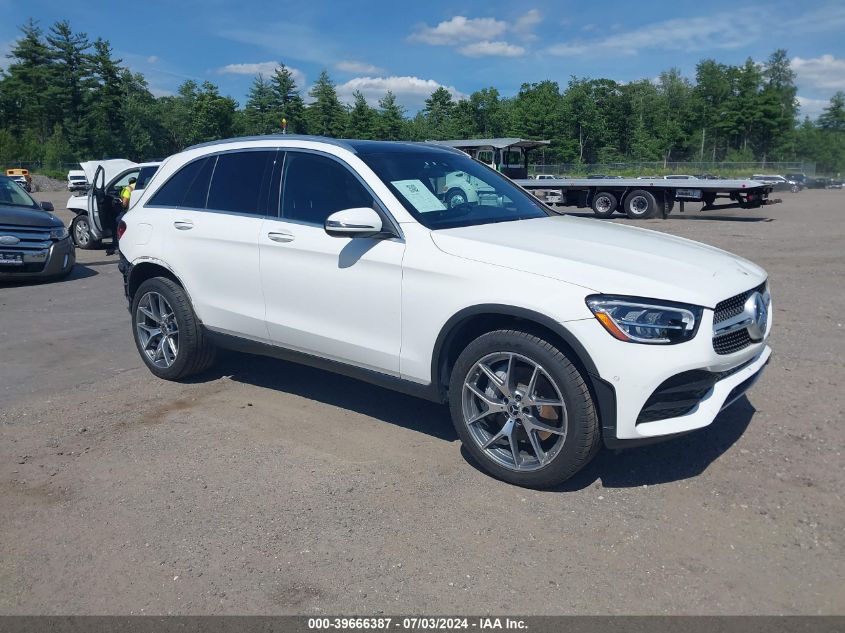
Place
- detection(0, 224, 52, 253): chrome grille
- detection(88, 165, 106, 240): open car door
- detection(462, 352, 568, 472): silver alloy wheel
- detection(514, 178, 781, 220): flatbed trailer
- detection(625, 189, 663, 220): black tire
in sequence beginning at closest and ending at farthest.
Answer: detection(462, 352, 568, 472): silver alloy wheel
detection(0, 224, 52, 253): chrome grille
detection(88, 165, 106, 240): open car door
detection(514, 178, 781, 220): flatbed trailer
detection(625, 189, 663, 220): black tire

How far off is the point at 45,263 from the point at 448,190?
8.51m

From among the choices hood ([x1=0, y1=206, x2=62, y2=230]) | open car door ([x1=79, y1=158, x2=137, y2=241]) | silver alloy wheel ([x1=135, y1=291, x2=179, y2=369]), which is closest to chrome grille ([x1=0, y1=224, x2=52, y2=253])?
hood ([x1=0, y1=206, x2=62, y2=230])

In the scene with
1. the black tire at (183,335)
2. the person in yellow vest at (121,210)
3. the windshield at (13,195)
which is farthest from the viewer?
the person in yellow vest at (121,210)

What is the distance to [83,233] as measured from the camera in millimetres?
15445

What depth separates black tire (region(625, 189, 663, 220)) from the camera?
22.1m

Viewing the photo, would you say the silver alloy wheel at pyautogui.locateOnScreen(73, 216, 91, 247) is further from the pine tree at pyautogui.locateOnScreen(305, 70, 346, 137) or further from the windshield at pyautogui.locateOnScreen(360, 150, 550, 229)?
the pine tree at pyautogui.locateOnScreen(305, 70, 346, 137)

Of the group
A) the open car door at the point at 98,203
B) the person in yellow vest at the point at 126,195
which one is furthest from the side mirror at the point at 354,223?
the person in yellow vest at the point at 126,195

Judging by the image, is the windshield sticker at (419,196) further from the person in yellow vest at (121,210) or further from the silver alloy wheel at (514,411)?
the person in yellow vest at (121,210)

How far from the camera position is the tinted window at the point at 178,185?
5.62 meters

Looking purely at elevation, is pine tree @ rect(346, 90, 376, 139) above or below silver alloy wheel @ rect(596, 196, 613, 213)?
above

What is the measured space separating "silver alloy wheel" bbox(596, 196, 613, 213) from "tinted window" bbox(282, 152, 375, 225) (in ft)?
64.4

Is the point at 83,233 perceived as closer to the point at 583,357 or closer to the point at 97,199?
the point at 97,199

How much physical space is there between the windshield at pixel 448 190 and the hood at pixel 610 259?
192mm

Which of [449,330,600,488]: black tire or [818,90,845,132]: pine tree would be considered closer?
[449,330,600,488]: black tire
